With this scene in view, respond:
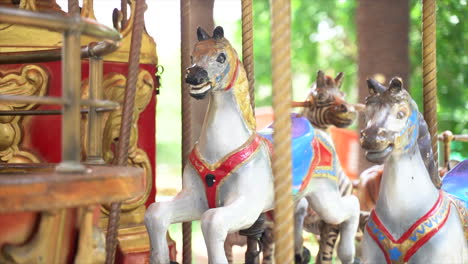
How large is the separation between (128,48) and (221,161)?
4.35 ft

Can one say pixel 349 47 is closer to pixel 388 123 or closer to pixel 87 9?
pixel 87 9

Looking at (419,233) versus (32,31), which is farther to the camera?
(32,31)

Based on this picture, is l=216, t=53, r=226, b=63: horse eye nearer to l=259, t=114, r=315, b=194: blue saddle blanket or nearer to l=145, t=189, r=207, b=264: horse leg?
l=259, t=114, r=315, b=194: blue saddle blanket

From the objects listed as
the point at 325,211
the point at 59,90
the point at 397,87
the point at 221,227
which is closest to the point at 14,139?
the point at 59,90

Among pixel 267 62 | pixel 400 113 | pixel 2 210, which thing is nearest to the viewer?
pixel 2 210

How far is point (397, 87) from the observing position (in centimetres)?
313

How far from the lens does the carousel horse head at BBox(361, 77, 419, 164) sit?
303 centimetres

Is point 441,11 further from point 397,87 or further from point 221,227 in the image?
point 221,227

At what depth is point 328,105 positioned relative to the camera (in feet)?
16.0

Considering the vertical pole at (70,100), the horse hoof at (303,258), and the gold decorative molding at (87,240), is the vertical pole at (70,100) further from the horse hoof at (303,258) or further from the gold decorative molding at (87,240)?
the horse hoof at (303,258)

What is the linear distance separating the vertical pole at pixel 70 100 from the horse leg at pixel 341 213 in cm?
221

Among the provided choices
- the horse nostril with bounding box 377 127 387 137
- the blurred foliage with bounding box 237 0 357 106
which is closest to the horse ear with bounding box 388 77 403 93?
the horse nostril with bounding box 377 127 387 137

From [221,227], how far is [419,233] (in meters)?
0.94

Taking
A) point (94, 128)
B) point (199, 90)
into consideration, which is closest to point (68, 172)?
point (94, 128)
